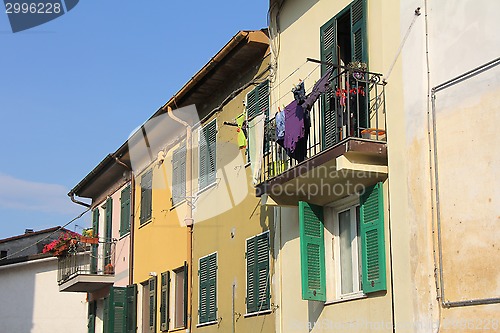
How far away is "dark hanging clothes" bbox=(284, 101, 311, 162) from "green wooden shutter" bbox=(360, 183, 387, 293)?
1.33 meters

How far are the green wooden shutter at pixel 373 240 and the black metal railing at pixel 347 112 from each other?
2.63 feet

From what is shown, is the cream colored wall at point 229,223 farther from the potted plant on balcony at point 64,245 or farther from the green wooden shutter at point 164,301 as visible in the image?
the potted plant on balcony at point 64,245

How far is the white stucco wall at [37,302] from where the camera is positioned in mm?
30203

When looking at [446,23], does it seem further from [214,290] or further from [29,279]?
[29,279]

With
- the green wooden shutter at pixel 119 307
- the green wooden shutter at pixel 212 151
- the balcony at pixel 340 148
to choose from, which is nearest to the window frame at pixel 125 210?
the green wooden shutter at pixel 119 307

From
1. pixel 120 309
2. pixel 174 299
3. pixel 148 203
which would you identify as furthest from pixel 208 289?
pixel 120 309

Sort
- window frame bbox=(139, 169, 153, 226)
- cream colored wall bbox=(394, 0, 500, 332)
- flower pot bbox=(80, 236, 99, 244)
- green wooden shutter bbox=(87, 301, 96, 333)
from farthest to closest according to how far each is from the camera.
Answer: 1. green wooden shutter bbox=(87, 301, 96, 333)
2. flower pot bbox=(80, 236, 99, 244)
3. window frame bbox=(139, 169, 153, 226)
4. cream colored wall bbox=(394, 0, 500, 332)

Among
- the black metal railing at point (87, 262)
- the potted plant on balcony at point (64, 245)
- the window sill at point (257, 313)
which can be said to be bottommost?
the window sill at point (257, 313)

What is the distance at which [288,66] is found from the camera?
1343 centimetres

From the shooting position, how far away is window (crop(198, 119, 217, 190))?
53.8 ft

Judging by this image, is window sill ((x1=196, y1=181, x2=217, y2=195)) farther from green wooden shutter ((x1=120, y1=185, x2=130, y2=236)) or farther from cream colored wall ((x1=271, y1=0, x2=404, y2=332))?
green wooden shutter ((x1=120, y1=185, x2=130, y2=236))

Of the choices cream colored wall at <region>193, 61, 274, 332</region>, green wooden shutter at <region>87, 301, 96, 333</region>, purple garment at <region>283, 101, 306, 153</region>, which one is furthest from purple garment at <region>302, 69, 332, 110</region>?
green wooden shutter at <region>87, 301, 96, 333</region>

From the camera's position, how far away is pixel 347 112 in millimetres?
10594

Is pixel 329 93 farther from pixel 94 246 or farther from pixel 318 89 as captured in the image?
pixel 94 246
